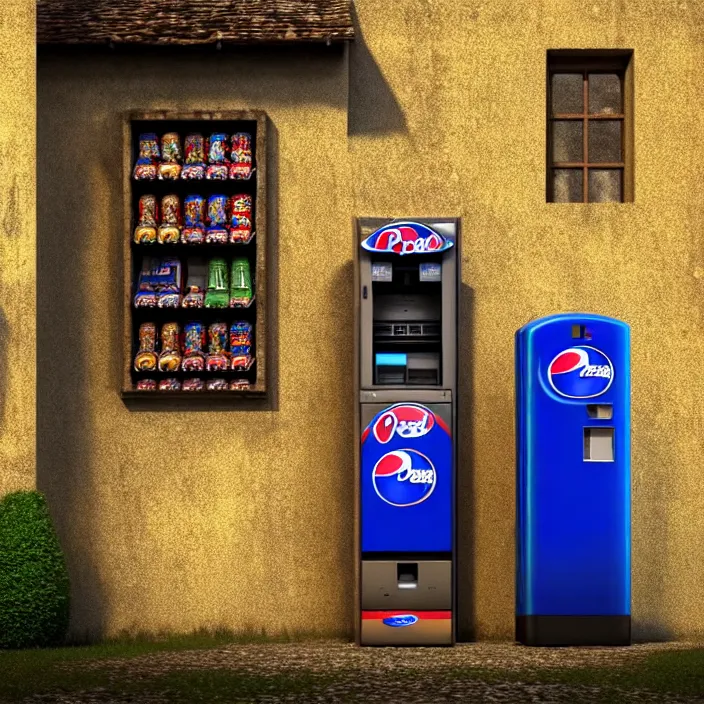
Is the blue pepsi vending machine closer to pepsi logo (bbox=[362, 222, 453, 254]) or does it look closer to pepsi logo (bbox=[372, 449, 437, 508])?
Answer: pepsi logo (bbox=[372, 449, 437, 508])

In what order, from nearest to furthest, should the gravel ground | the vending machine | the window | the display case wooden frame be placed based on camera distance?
1. the gravel ground
2. the vending machine
3. the display case wooden frame
4. the window

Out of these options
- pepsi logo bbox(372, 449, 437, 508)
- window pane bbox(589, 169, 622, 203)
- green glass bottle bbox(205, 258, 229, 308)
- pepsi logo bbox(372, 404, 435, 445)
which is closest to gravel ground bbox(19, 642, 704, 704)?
pepsi logo bbox(372, 449, 437, 508)

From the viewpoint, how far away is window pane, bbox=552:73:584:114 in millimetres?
11531

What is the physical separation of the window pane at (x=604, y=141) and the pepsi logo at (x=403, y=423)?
2.54 m

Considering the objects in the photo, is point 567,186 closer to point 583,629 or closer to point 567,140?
point 567,140

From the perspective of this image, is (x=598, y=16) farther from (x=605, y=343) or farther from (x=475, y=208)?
(x=605, y=343)

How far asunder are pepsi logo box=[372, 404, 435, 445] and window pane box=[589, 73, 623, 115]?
2812mm

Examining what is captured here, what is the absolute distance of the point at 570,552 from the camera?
33.4ft

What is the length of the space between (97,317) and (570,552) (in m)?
3.64

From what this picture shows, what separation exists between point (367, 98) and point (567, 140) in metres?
1.48

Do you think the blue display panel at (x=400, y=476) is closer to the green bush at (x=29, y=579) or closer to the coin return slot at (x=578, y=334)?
the coin return slot at (x=578, y=334)

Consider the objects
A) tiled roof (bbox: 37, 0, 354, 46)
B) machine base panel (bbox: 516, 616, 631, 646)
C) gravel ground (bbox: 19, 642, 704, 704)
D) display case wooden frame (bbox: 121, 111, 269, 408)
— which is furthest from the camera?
display case wooden frame (bbox: 121, 111, 269, 408)

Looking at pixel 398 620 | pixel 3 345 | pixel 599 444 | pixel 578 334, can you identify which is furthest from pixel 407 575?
pixel 3 345

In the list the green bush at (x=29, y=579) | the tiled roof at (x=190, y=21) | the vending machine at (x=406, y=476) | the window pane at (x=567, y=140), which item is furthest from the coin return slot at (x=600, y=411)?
the green bush at (x=29, y=579)
